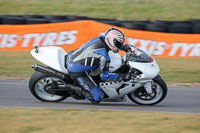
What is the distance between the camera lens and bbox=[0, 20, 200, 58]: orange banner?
13031 millimetres

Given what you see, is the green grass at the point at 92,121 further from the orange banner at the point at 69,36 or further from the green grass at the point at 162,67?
the orange banner at the point at 69,36

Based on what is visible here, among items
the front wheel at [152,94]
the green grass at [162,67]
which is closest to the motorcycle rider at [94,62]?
the front wheel at [152,94]

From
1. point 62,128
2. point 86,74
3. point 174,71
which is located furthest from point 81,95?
point 174,71

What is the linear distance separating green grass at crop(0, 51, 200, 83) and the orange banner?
624mm

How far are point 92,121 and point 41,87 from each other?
6.31ft

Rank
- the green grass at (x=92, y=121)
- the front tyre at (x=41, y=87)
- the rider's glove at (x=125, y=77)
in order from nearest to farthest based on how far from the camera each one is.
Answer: the green grass at (x=92, y=121) → the rider's glove at (x=125, y=77) → the front tyre at (x=41, y=87)

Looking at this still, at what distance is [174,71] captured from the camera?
35.3ft

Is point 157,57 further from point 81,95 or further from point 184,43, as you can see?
point 81,95

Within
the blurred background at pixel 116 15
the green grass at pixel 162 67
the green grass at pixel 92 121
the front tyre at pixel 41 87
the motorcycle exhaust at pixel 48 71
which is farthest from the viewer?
the blurred background at pixel 116 15

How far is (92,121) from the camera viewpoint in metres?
5.43

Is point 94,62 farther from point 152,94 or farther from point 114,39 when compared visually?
point 152,94

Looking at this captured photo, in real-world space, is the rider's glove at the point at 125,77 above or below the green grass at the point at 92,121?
above

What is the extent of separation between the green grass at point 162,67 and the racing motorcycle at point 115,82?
2971mm

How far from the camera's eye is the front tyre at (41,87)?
22.5ft
